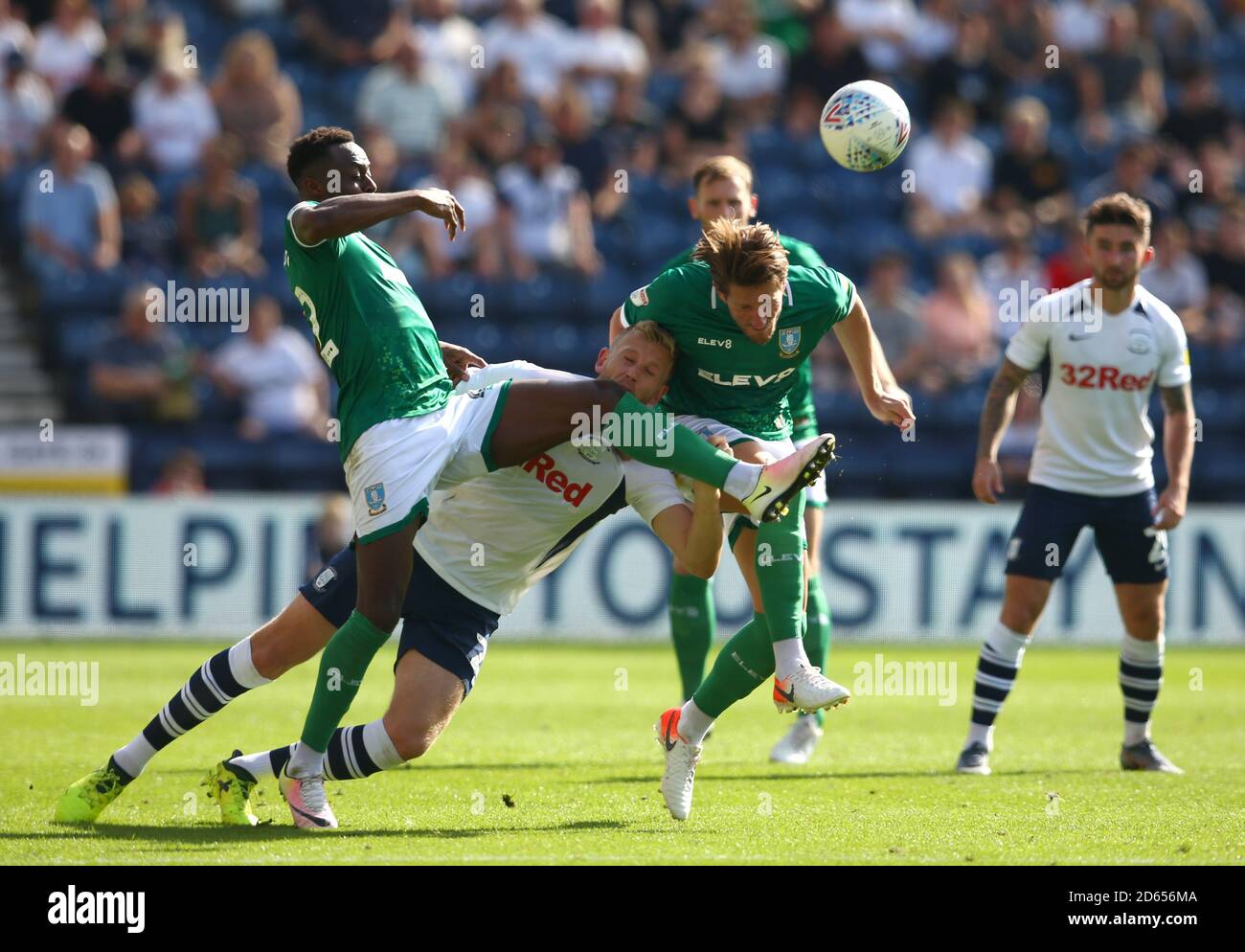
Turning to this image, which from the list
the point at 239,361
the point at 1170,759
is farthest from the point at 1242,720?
the point at 239,361

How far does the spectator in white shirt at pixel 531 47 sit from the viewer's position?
54.6 ft

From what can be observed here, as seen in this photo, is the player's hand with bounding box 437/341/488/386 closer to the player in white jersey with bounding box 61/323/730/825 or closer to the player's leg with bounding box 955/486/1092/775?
the player in white jersey with bounding box 61/323/730/825

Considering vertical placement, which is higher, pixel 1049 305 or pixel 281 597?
pixel 1049 305

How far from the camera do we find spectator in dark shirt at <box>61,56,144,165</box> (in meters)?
15.5

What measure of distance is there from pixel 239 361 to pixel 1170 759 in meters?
8.58

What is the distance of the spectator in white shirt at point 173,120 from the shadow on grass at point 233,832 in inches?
428

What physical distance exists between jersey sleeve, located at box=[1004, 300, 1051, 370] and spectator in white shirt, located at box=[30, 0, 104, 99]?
10.8 metres

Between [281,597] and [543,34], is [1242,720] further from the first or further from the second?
[543,34]

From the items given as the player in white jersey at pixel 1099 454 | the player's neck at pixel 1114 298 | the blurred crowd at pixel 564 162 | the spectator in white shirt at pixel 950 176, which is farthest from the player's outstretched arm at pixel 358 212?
the spectator in white shirt at pixel 950 176

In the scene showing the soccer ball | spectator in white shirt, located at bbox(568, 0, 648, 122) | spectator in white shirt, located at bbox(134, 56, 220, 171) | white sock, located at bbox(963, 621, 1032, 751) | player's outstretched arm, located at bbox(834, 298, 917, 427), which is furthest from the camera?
spectator in white shirt, located at bbox(568, 0, 648, 122)

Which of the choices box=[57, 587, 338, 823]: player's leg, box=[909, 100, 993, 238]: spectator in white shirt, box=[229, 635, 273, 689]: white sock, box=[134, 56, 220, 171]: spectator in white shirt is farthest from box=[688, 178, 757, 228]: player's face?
box=[909, 100, 993, 238]: spectator in white shirt

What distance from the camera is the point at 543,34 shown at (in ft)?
55.5

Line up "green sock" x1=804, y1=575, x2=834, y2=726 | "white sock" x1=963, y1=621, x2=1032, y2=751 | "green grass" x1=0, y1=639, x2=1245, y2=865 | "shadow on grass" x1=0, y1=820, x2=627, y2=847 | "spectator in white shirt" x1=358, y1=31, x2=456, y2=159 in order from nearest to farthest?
"green grass" x1=0, y1=639, x2=1245, y2=865 < "shadow on grass" x1=0, y1=820, x2=627, y2=847 < "white sock" x1=963, y1=621, x2=1032, y2=751 < "green sock" x1=804, y1=575, x2=834, y2=726 < "spectator in white shirt" x1=358, y1=31, x2=456, y2=159

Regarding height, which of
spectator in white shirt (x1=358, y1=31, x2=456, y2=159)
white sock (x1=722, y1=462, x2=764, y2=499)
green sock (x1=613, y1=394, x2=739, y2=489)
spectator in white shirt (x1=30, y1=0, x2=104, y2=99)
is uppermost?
spectator in white shirt (x1=30, y1=0, x2=104, y2=99)
